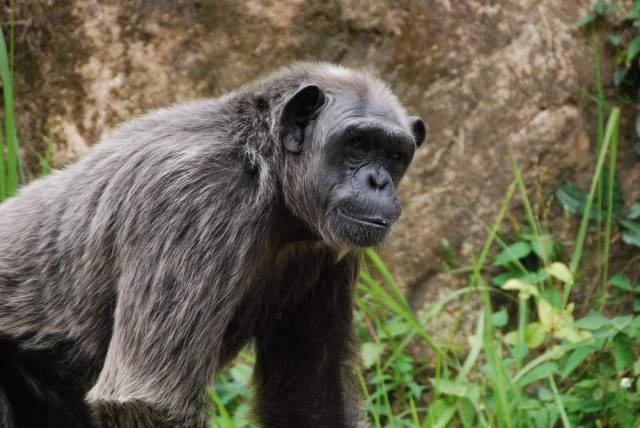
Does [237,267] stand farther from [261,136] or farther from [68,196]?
[68,196]

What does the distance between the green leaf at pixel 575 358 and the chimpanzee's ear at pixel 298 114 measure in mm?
2281

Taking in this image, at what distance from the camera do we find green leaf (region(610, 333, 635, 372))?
6.49 m

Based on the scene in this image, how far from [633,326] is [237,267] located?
2.76m

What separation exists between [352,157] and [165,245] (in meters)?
1.16

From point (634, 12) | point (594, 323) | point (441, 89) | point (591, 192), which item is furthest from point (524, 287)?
point (634, 12)

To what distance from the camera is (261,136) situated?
5.62 metres

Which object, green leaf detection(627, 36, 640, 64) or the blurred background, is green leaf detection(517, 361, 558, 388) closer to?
the blurred background

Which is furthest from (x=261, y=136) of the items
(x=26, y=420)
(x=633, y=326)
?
(x=633, y=326)

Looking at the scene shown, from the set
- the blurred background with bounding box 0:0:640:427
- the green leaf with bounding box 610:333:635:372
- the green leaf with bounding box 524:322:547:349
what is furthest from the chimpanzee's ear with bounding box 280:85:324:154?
the blurred background with bounding box 0:0:640:427

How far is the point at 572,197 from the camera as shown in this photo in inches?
319

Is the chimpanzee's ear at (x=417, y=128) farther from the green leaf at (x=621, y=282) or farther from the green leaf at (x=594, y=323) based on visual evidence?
the green leaf at (x=621, y=282)

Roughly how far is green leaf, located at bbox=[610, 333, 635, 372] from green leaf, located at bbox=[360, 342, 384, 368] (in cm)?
169

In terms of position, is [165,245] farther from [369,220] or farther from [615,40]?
[615,40]

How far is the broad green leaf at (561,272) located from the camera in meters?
7.12
